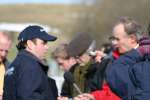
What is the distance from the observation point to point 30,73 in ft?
26.1

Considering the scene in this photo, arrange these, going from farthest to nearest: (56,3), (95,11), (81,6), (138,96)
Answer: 1. (56,3)
2. (81,6)
3. (95,11)
4. (138,96)

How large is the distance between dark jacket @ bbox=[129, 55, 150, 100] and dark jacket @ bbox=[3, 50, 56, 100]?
157cm

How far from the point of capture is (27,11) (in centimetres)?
9544

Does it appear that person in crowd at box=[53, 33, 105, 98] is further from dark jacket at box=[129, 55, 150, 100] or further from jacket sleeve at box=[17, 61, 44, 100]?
dark jacket at box=[129, 55, 150, 100]

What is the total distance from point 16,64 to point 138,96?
2.00m

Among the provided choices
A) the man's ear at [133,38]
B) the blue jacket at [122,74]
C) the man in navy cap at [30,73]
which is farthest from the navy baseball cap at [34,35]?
the blue jacket at [122,74]

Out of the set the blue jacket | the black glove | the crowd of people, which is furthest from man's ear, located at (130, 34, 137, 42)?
the black glove

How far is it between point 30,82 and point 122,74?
50.2 inches

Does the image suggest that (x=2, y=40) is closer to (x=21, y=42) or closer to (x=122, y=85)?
(x=21, y=42)

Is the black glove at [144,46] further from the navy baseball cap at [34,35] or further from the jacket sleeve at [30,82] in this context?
the navy baseball cap at [34,35]

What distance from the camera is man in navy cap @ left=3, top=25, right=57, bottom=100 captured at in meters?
7.88

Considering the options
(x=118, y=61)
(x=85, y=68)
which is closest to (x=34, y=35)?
(x=85, y=68)

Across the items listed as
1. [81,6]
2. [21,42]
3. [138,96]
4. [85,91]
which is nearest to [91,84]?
[85,91]

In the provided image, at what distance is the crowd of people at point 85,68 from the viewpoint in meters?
6.75
